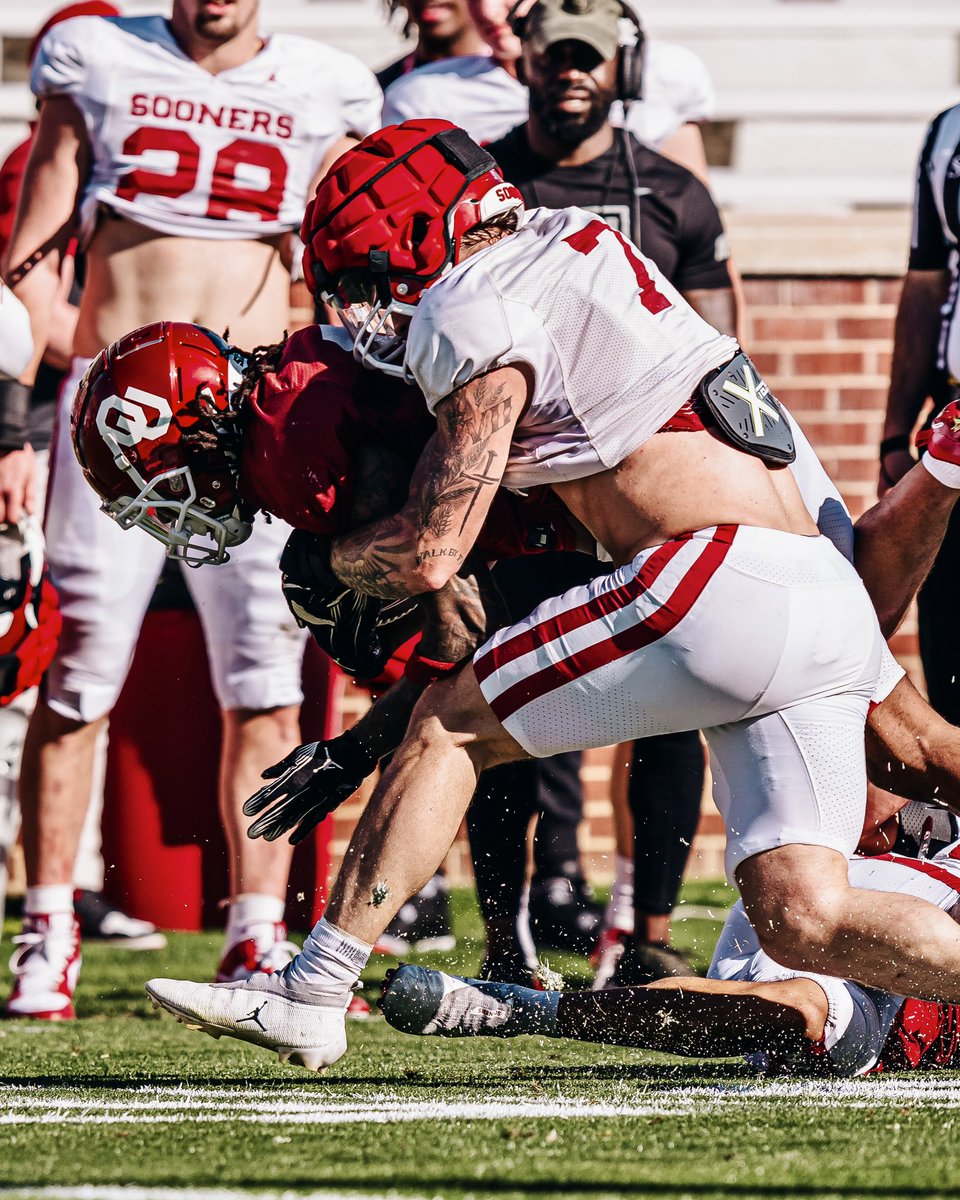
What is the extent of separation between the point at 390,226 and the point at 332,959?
1136mm

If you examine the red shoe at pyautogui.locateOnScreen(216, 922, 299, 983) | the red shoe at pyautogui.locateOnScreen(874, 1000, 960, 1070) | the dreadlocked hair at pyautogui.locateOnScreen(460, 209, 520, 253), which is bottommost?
the red shoe at pyautogui.locateOnScreen(216, 922, 299, 983)

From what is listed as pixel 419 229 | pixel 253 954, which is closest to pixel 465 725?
pixel 419 229

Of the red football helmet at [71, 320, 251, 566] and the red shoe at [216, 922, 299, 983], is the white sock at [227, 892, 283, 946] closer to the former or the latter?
the red shoe at [216, 922, 299, 983]

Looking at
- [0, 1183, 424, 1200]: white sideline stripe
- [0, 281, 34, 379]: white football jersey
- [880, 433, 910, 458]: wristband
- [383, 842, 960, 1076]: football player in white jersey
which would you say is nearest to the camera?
[0, 1183, 424, 1200]: white sideline stripe

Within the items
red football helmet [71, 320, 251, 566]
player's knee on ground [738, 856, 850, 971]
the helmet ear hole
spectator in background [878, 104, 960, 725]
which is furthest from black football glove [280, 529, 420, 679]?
spectator in background [878, 104, 960, 725]

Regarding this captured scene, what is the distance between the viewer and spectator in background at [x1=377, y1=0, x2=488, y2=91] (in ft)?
18.0

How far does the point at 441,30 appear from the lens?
5.49m

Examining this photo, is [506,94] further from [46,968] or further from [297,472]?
[46,968]

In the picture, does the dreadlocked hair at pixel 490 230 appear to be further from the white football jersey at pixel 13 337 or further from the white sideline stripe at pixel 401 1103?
→ the white sideline stripe at pixel 401 1103

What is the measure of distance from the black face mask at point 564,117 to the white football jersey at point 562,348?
1.54 m

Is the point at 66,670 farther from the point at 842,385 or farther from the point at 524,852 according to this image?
the point at 842,385

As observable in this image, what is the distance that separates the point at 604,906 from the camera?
5.56 m

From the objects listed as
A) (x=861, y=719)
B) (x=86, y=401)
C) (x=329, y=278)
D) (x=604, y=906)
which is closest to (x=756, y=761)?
(x=861, y=719)

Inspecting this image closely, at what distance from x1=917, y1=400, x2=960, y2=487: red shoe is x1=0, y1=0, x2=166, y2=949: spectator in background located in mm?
2002
